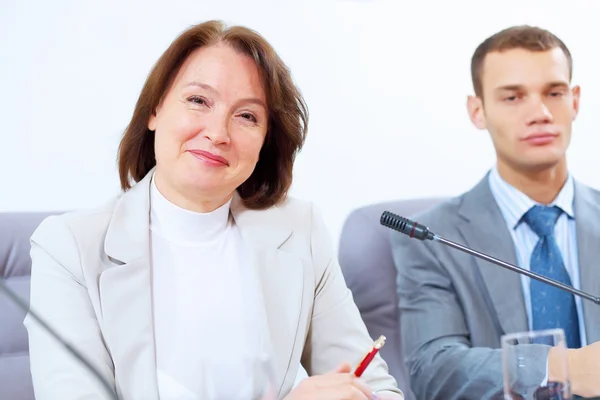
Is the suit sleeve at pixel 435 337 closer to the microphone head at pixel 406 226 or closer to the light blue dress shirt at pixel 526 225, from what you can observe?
the light blue dress shirt at pixel 526 225

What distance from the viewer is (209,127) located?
143 cm

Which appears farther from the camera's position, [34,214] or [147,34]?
[147,34]

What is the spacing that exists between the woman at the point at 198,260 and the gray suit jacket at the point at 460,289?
24 centimetres

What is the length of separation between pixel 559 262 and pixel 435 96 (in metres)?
0.81

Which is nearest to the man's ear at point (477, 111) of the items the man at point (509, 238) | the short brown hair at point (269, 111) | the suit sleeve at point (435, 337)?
the man at point (509, 238)

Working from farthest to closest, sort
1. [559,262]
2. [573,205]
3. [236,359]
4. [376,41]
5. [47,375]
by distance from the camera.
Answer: [376,41], [573,205], [559,262], [236,359], [47,375]

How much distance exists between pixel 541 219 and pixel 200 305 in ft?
3.02

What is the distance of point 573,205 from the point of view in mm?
1906

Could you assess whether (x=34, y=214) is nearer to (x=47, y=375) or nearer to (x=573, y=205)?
(x=47, y=375)

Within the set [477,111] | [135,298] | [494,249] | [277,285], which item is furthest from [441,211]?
[135,298]

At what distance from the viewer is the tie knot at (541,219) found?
1.83 metres

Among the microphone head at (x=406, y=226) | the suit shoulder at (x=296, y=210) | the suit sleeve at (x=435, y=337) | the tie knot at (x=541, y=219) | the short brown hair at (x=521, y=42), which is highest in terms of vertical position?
the short brown hair at (x=521, y=42)

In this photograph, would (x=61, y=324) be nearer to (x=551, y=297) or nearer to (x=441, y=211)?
(x=441, y=211)

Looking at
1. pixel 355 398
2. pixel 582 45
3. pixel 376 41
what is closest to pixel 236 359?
pixel 355 398
